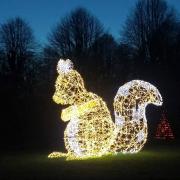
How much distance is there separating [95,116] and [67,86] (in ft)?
3.87

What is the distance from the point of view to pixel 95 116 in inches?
705

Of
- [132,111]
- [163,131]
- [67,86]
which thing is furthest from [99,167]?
[163,131]

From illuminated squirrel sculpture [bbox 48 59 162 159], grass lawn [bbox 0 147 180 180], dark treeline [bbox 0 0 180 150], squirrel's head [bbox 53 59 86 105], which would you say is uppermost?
dark treeline [bbox 0 0 180 150]

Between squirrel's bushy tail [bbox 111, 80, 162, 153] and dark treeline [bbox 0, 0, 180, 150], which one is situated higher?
dark treeline [bbox 0, 0, 180, 150]

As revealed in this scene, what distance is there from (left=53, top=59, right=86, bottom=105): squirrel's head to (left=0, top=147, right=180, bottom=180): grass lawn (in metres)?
1.77

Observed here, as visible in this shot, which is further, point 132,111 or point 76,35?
point 76,35

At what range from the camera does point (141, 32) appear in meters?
41.4

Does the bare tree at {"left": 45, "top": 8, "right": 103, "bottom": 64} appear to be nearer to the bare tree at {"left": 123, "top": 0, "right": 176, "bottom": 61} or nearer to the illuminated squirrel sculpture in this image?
the bare tree at {"left": 123, "top": 0, "right": 176, "bottom": 61}

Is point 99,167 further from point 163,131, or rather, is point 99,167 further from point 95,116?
point 163,131

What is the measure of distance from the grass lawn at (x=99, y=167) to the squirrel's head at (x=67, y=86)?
5.79 feet

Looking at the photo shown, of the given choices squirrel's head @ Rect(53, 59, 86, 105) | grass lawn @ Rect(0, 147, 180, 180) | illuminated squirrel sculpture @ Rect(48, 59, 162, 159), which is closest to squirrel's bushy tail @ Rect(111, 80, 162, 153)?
illuminated squirrel sculpture @ Rect(48, 59, 162, 159)

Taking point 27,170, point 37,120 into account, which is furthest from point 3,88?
point 27,170

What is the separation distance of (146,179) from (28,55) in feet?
100

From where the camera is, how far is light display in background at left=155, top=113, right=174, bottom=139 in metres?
29.5
